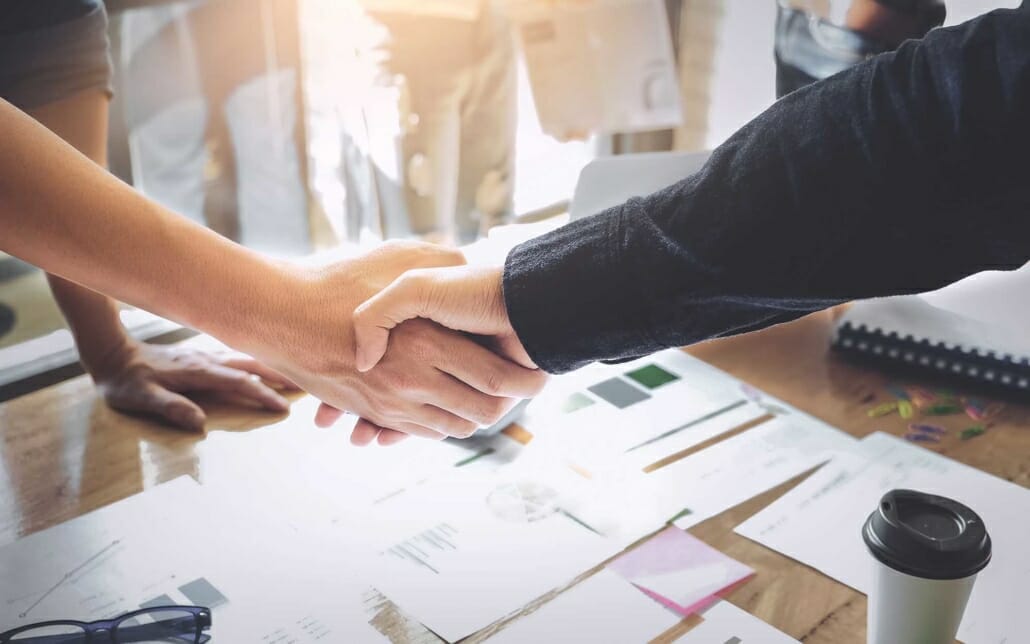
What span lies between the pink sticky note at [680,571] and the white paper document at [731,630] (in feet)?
0.05

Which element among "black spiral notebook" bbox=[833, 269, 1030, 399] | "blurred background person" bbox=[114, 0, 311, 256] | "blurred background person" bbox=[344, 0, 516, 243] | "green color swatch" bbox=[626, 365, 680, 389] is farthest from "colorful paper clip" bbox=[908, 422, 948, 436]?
"blurred background person" bbox=[114, 0, 311, 256]

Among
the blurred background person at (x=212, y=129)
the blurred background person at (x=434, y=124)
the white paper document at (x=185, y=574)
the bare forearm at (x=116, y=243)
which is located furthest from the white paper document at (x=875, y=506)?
the blurred background person at (x=212, y=129)

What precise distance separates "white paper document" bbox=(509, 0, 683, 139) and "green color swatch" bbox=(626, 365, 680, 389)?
0.61m

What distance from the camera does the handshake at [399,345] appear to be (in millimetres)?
811

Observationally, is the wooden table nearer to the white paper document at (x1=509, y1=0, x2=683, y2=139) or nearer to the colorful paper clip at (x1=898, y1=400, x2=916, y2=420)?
the colorful paper clip at (x1=898, y1=400, x2=916, y2=420)

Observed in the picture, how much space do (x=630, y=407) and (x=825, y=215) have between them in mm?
414

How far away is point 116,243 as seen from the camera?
0.76 metres

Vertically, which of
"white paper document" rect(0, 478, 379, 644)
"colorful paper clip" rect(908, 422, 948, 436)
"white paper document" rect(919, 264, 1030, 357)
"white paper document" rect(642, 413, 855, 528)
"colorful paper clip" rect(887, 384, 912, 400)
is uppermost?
"white paper document" rect(919, 264, 1030, 357)

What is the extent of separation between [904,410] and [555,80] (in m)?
0.81

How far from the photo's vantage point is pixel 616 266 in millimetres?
702

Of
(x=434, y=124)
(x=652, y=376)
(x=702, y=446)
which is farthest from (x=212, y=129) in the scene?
(x=702, y=446)

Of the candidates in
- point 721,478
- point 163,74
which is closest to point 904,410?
point 721,478

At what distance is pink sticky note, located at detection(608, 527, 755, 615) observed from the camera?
0.71m

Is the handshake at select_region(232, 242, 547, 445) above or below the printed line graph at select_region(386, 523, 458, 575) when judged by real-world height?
above
